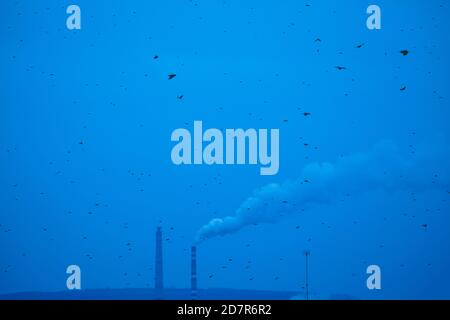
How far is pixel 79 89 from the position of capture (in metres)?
2.49

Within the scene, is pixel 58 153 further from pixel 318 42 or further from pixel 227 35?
pixel 318 42

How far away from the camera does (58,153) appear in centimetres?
247

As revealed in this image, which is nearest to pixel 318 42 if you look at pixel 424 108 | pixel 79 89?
pixel 424 108

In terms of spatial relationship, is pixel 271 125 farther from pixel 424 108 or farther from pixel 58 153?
pixel 58 153

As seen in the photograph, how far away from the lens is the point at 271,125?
2.48 m

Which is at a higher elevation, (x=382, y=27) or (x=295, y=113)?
(x=382, y=27)

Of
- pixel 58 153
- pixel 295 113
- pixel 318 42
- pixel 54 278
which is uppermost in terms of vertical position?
pixel 318 42
